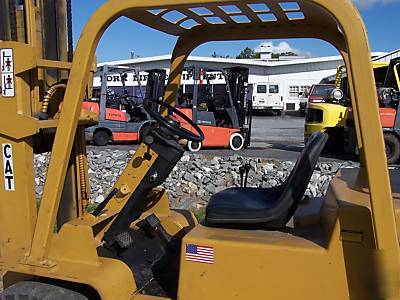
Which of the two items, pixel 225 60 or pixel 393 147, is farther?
pixel 225 60

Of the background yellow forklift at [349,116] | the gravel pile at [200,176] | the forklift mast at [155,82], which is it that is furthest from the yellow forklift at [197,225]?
the forklift mast at [155,82]

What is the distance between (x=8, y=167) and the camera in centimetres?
306

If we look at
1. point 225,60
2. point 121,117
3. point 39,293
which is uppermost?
point 225,60

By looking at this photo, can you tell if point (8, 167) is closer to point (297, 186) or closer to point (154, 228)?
point (154, 228)

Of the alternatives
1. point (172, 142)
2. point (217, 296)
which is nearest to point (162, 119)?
point (172, 142)

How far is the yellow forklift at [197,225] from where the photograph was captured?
2.30 metres

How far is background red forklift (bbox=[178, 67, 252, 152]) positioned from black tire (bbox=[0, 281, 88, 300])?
1264 cm

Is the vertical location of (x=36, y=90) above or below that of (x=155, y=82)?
below

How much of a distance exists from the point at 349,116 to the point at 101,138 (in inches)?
317

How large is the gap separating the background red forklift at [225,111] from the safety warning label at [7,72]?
12.5 metres

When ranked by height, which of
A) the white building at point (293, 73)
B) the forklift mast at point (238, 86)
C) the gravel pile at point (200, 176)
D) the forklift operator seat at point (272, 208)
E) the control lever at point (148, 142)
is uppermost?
the white building at point (293, 73)

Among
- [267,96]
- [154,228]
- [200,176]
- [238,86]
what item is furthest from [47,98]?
[267,96]

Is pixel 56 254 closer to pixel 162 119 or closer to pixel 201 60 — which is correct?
pixel 162 119

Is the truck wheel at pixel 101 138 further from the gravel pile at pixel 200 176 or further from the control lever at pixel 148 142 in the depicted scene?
the control lever at pixel 148 142
